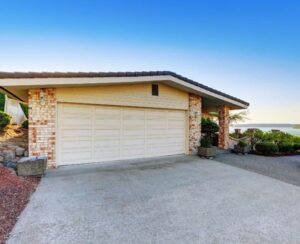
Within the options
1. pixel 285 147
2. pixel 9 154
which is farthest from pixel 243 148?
pixel 9 154

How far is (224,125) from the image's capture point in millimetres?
10922

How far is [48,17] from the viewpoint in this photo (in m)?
A: 8.23

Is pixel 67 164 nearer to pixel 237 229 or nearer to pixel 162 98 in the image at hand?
pixel 162 98

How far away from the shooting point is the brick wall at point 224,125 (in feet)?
35.8

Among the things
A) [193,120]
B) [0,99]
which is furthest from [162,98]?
[0,99]

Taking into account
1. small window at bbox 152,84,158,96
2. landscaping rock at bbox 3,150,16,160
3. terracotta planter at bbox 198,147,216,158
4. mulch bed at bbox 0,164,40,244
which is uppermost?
small window at bbox 152,84,158,96

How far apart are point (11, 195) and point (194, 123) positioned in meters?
7.65

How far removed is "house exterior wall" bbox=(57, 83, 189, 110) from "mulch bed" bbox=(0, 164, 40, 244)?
270cm

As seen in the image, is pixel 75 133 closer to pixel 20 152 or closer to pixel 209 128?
pixel 20 152

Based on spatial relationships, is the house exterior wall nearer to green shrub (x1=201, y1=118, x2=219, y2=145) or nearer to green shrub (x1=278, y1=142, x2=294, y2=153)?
green shrub (x1=201, y1=118, x2=219, y2=145)

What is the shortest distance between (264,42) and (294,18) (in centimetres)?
160

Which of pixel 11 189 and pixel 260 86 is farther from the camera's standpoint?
pixel 260 86

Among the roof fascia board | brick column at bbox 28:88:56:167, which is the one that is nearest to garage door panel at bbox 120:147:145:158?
brick column at bbox 28:88:56:167

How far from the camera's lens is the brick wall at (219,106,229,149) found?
10914mm
